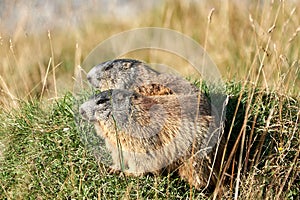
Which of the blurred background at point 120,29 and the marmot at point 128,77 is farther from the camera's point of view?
the blurred background at point 120,29

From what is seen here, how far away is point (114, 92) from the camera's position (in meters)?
3.16

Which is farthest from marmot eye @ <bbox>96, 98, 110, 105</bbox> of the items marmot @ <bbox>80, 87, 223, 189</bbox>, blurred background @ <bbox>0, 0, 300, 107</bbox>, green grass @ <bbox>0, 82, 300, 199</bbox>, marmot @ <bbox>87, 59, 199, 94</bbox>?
blurred background @ <bbox>0, 0, 300, 107</bbox>

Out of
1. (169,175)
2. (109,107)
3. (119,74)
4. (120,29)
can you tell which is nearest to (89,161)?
(109,107)

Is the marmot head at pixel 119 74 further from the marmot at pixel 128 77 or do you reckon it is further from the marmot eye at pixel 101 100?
the marmot eye at pixel 101 100

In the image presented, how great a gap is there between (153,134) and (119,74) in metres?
0.79

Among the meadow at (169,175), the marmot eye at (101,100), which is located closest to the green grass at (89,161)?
the meadow at (169,175)

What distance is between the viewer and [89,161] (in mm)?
3322

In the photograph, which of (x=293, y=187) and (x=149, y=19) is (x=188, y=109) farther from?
(x=149, y=19)

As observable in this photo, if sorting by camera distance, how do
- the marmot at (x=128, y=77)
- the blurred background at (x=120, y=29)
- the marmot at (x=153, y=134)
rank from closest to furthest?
the marmot at (x=153, y=134) < the marmot at (x=128, y=77) < the blurred background at (x=120, y=29)

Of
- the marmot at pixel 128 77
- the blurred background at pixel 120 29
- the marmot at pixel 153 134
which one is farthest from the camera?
the blurred background at pixel 120 29

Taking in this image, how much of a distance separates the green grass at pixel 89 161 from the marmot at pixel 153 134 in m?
0.11

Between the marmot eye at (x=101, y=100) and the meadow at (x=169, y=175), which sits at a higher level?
the marmot eye at (x=101, y=100)

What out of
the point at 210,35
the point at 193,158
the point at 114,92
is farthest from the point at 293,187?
the point at 210,35

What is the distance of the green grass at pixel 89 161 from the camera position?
10.4 ft
